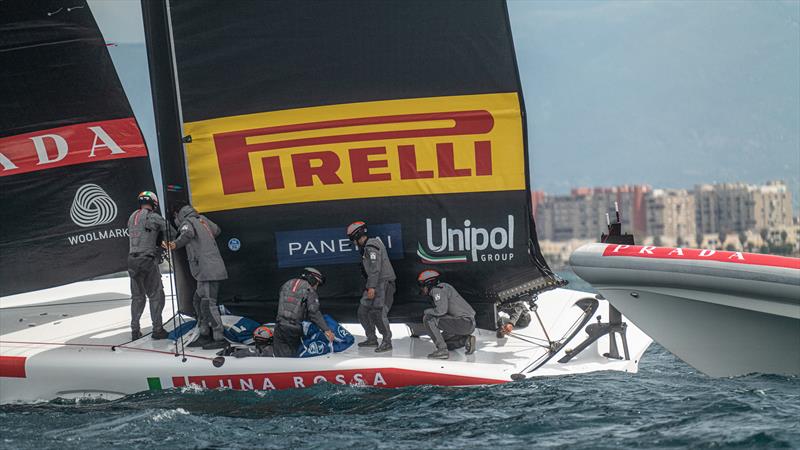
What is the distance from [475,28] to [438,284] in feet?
6.67

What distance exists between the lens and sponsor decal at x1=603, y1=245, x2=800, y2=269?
21.7 feet

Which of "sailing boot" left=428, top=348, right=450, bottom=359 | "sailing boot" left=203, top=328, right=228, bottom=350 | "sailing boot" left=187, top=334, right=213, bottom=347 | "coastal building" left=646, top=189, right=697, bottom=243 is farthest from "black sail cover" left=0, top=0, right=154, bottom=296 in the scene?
"coastal building" left=646, top=189, right=697, bottom=243

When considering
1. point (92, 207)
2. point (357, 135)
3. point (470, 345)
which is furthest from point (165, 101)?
point (470, 345)

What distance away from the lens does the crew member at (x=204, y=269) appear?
26.0 feet

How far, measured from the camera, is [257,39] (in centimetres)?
812

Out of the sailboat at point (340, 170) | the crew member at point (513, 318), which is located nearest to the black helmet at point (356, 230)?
the sailboat at point (340, 170)

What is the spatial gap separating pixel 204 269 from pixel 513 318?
2605 mm

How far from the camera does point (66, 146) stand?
29.6ft

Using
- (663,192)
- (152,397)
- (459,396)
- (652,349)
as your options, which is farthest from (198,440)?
(663,192)

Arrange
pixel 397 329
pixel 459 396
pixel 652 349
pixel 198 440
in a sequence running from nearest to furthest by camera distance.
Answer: pixel 198 440 < pixel 459 396 < pixel 397 329 < pixel 652 349

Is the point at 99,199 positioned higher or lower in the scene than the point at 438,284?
higher

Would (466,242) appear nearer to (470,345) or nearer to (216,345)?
(470,345)

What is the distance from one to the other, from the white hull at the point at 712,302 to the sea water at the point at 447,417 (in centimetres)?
12

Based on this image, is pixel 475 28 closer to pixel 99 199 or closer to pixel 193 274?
pixel 193 274
